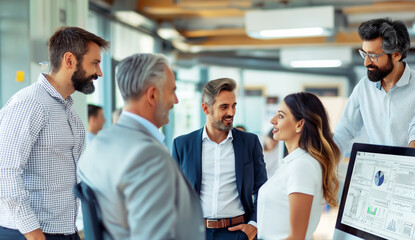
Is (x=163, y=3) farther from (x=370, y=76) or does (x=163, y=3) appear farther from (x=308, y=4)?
(x=370, y=76)

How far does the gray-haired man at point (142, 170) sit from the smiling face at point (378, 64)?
1.18 m

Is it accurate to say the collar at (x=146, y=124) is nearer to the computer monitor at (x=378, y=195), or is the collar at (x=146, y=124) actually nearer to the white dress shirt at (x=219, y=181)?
the computer monitor at (x=378, y=195)

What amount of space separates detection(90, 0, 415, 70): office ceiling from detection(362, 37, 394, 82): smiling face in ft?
13.4

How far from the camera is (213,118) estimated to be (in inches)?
104

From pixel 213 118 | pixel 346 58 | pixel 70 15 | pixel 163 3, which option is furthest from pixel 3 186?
pixel 346 58

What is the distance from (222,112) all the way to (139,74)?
4.03 ft

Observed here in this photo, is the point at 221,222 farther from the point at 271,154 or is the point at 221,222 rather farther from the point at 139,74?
the point at 271,154

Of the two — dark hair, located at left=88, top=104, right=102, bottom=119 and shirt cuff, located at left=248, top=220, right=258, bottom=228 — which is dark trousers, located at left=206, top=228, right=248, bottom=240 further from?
dark hair, located at left=88, top=104, right=102, bottom=119

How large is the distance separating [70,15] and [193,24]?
4665mm

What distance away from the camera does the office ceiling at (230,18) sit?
6.26m

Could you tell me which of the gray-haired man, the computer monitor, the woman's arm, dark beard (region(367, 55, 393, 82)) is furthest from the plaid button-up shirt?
dark beard (region(367, 55, 393, 82))

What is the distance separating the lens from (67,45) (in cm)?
212

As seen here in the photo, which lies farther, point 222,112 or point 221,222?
point 222,112

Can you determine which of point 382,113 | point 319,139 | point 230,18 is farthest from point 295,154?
point 230,18
